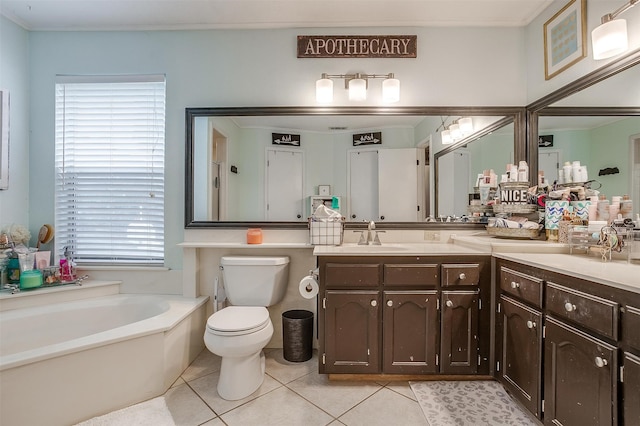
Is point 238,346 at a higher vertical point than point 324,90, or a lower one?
lower

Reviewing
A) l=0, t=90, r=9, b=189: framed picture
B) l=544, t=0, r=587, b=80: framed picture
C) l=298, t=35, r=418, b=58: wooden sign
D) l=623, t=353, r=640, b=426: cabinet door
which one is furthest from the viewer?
l=298, t=35, r=418, b=58: wooden sign

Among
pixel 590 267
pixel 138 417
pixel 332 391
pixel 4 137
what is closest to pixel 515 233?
pixel 590 267

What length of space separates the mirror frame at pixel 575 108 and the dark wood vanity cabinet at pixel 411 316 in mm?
1025

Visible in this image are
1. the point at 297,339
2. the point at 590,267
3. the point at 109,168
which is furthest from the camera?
the point at 109,168

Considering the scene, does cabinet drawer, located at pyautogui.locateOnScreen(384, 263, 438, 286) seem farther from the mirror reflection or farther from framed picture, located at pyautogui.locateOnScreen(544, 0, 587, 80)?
framed picture, located at pyautogui.locateOnScreen(544, 0, 587, 80)

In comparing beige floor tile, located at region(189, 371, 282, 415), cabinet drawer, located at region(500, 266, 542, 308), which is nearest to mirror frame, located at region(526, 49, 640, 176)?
cabinet drawer, located at region(500, 266, 542, 308)

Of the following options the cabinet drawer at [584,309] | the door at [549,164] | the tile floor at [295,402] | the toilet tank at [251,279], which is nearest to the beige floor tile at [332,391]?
the tile floor at [295,402]

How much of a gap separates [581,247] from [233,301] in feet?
7.23

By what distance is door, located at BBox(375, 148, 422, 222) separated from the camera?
91.0 inches

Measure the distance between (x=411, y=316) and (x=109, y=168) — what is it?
8.36 feet

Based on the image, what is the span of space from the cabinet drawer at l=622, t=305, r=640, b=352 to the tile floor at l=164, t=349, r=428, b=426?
98 centimetres

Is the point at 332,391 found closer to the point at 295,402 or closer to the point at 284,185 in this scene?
the point at 295,402

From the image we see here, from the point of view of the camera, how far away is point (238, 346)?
5.50ft

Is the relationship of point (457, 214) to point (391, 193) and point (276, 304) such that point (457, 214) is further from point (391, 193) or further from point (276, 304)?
point (276, 304)
